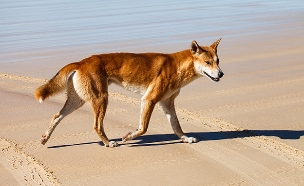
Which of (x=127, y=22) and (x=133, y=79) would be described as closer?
(x=133, y=79)

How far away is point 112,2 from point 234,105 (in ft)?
69.4

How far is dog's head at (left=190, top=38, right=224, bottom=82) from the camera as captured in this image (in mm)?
8094

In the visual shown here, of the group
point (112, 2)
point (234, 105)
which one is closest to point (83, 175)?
point (234, 105)

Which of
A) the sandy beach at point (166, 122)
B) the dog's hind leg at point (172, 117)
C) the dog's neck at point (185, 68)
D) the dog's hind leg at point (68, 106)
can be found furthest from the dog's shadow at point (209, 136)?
the dog's neck at point (185, 68)

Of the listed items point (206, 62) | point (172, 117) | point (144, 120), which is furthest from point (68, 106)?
point (206, 62)

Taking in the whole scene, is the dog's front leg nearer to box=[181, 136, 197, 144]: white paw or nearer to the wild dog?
the wild dog

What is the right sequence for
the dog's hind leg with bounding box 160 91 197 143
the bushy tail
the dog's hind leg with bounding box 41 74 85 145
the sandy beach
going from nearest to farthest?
the sandy beach < the bushy tail < the dog's hind leg with bounding box 41 74 85 145 < the dog's hind leg with bounding box 160 91 197 143

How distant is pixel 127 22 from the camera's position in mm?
21656

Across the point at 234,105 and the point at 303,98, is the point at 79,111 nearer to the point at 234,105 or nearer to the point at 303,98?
the point at 234,105

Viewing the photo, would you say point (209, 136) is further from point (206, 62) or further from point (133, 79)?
point (133, 79)

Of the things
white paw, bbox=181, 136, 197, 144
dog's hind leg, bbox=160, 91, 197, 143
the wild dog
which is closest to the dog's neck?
the wild dog

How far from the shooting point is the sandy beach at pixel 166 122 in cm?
699

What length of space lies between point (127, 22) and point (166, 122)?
12.9m

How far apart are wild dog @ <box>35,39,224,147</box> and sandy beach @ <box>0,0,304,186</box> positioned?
A: 36 centimetres
